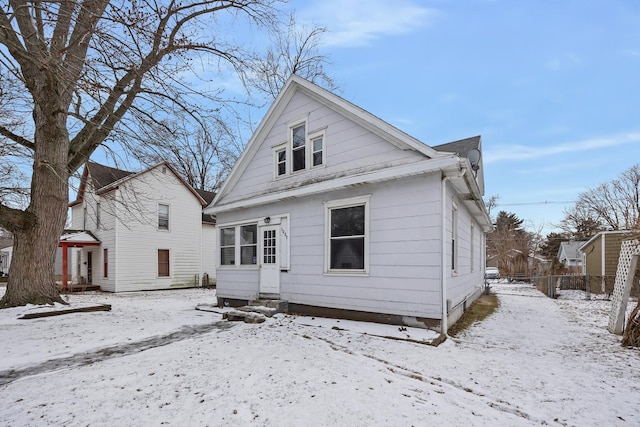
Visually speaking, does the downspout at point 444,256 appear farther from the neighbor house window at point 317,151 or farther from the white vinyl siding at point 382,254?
the neighbor house window at point 317,151

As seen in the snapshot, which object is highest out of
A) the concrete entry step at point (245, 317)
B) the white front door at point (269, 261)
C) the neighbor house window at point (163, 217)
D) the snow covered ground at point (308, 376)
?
the neighbor house window at point (163, 217)

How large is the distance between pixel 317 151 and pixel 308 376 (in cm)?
563

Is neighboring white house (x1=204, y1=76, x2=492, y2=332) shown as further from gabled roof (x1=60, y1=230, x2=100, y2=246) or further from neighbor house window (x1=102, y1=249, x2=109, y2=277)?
gabled roof (x1=60, y1=230, x2=100, y2=246)

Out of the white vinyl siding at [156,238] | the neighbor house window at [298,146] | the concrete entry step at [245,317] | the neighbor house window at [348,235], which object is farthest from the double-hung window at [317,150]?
the white vinyl siding at [156,238]

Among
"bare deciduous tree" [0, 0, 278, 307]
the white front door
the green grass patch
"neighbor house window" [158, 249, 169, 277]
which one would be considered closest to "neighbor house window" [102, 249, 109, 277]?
"neighbor house window" [158, 249, 169, 277]

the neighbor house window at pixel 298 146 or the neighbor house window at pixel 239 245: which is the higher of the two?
the neighbor house window at pixel 298 146

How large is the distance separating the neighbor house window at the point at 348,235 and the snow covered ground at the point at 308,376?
134cm

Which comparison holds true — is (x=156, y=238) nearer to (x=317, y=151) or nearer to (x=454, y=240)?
(x=317, y=151)

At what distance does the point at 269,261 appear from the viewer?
9.23m

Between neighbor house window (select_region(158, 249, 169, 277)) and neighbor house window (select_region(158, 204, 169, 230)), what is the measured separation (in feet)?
4.33

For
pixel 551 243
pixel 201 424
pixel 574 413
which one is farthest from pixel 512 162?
pixel 201 424

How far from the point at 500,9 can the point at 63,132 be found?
11.5 m

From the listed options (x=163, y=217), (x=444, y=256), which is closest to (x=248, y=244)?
(x=444, y=256)

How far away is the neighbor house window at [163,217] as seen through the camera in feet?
61.0
